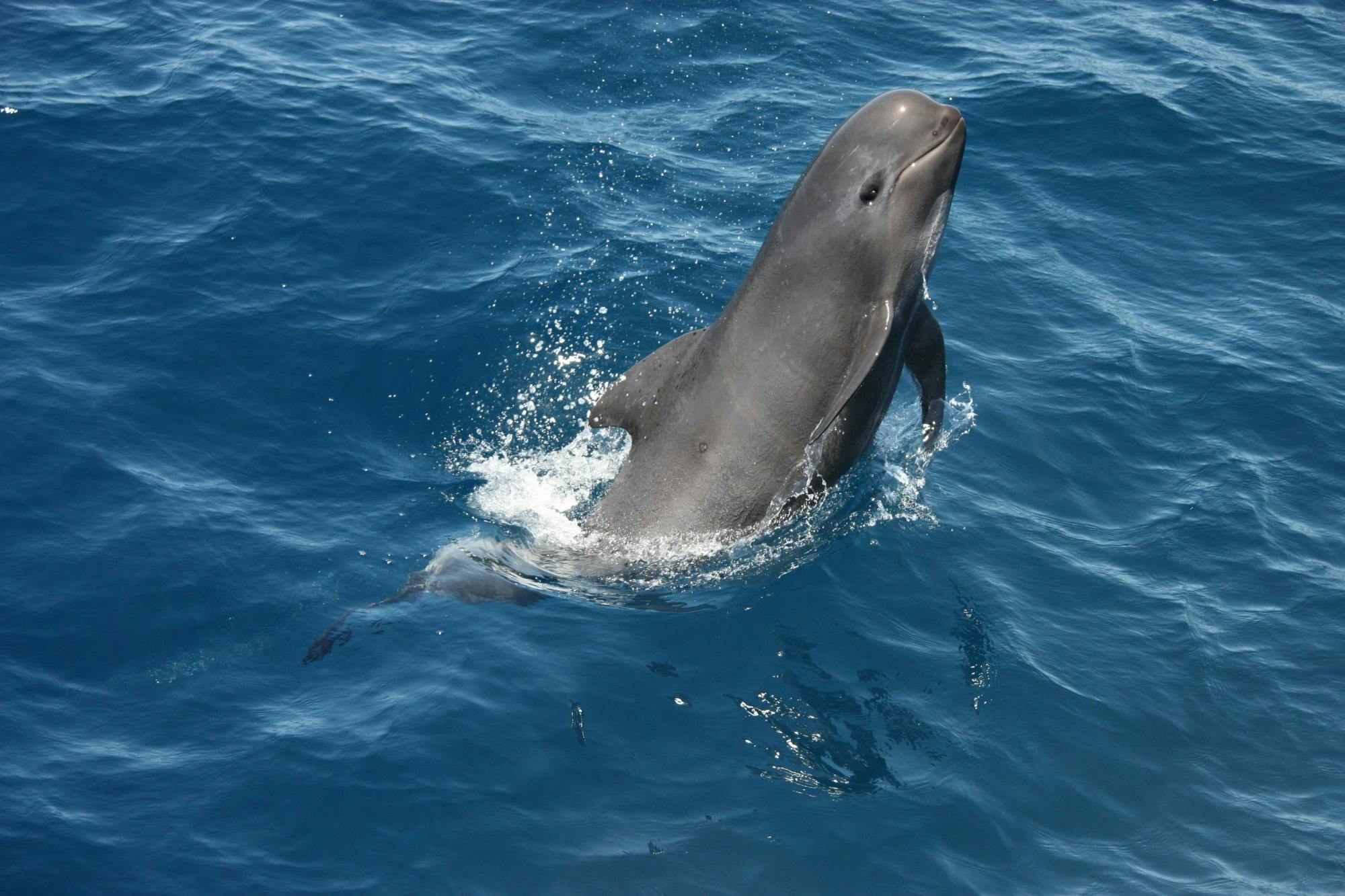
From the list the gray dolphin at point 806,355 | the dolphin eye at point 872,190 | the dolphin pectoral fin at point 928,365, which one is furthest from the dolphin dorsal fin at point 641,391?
the dolphin pectoral fin at point 928,365

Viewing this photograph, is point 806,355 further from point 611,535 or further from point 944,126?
point 611,535

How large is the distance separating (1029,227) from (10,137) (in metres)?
19.1

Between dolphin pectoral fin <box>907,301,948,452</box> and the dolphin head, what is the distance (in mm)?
1080

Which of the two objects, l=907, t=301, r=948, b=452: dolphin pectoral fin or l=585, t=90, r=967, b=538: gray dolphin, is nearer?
l=585, t=90, r=967, b=538: gray dolphin

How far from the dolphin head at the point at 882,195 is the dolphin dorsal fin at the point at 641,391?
69.4 inches

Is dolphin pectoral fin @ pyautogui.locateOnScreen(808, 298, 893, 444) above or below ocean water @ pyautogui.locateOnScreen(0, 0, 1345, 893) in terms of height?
above

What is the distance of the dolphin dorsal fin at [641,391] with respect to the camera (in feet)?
44.9

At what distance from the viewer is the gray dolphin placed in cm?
1234

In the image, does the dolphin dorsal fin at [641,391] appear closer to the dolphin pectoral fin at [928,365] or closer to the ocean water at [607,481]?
the ocean water at [607,481]

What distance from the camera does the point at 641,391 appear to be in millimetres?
13695

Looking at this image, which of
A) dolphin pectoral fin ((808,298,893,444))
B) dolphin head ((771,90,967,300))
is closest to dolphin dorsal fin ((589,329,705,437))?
dolphin head ((771,90,967,300))

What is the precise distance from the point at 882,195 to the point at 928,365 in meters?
2.61

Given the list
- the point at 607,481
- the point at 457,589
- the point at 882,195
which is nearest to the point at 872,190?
the point at 882,195

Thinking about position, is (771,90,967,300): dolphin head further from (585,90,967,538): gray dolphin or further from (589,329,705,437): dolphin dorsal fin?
(589,329,705,437): dolphin dorsal fin
